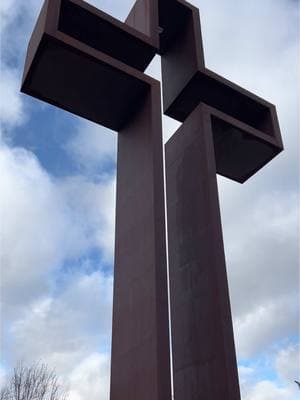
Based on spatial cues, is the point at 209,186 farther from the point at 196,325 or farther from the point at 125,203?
the point at 196,325

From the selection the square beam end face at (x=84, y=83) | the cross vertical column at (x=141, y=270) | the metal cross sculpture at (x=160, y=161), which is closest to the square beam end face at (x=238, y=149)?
the metal cross sculpture at (x=160, y=161)

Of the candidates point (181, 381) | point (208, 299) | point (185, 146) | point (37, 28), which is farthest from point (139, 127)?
point (181, 381)

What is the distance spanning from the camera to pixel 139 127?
10.9 metres

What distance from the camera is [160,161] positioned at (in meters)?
9.70

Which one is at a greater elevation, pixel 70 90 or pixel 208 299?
pixel 70 90

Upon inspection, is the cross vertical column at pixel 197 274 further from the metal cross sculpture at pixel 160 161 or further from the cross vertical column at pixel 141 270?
the cross vertical column at pixel 141 270

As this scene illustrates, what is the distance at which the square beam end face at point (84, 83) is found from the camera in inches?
411

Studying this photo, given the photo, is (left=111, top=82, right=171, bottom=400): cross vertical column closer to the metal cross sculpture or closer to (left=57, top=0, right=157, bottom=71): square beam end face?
the metal cross sculpture

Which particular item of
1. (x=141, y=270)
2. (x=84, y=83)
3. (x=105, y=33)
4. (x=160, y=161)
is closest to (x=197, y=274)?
(x=141, y=270)

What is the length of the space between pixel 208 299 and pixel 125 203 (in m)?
2.72

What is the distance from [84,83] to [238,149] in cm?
445

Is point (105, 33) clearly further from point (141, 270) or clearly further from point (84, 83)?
point (141, 270)

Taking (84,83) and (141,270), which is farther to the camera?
(84,83)

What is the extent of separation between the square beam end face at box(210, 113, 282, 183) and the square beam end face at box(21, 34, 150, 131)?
2076 millimetres
